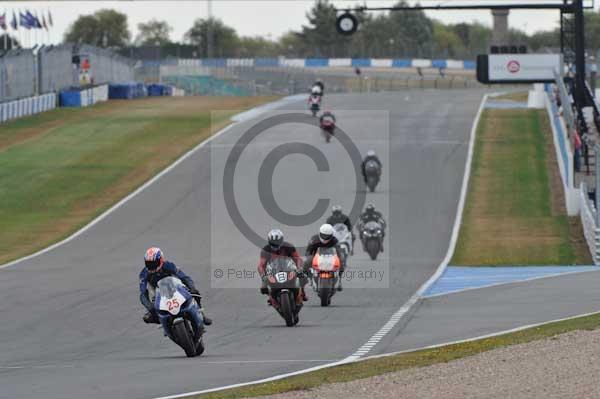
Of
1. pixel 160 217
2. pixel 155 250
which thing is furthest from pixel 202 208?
pixel 155 250

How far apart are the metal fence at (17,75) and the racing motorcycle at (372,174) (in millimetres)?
25556

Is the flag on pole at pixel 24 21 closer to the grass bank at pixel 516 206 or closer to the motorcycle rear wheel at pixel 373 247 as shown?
the grass bank at pixel 516 206

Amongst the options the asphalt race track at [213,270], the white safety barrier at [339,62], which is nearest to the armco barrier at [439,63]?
the white safety barrier at [339,62]

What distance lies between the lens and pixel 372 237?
1052 inches

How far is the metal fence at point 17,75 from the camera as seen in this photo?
57.5 meters

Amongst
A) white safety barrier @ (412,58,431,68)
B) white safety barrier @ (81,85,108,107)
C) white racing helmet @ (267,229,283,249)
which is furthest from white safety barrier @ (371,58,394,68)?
white racing helmet @ (267,229,283,249)

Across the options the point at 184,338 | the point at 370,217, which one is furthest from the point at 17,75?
the point at 184,338

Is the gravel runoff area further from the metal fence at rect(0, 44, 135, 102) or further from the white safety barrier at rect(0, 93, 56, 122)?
the white safety barrier at rect(0, 93, 56, 122)

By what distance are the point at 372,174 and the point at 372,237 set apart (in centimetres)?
1026

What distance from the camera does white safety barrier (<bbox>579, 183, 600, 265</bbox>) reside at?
26.7 m

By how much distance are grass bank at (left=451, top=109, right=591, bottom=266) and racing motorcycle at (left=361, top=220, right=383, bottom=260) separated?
7.17ft

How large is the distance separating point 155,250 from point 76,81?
59748 mm

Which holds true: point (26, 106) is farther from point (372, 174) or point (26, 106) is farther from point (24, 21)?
point (372, 174)

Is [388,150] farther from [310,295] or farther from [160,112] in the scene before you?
[310,295]
